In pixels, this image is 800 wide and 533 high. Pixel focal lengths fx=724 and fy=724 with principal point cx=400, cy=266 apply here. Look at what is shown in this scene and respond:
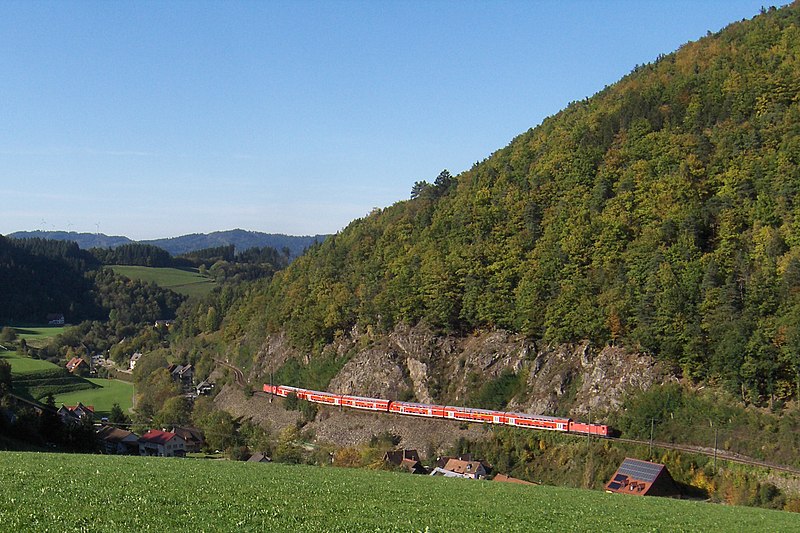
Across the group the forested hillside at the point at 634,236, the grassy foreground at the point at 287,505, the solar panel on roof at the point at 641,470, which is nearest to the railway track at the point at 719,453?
the solar panel on roof at the point at 641,470

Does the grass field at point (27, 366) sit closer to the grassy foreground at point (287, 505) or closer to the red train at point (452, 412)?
the red train at point (452, 412)

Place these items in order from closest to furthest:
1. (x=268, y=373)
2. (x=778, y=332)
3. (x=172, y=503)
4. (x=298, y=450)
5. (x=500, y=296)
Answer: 1. (x=172, y=503)
2. (x=778, y=332)
3. (x=298, y=450)
4. (x=500, y=296)
5. (x=268, y=373)

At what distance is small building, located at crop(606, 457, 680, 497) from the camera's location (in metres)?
48.4

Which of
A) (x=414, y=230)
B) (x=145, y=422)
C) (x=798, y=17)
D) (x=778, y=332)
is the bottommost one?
(x=145, y=422)

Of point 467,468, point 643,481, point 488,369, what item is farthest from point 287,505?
point 488,369

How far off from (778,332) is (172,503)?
178ft

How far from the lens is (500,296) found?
7988 cm

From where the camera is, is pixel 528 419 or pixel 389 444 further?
pixel 389 444

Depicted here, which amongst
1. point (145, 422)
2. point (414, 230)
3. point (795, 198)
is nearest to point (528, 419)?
point (795, 198)

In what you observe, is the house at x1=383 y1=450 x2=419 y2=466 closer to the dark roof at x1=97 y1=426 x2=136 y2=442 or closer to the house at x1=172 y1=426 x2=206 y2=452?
the house at x1=172 y1=426 x2=206 y2=452

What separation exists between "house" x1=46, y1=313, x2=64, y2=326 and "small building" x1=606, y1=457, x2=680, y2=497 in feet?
558

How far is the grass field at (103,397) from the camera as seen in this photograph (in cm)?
10238

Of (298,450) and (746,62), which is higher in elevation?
(746,62)

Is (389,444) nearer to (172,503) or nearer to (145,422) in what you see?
(145,422)
